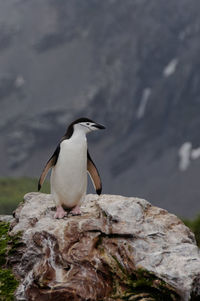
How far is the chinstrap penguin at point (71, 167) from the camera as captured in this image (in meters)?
12.0

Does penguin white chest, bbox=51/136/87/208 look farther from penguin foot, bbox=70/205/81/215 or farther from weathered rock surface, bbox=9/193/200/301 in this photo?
weathered rock surface, bbox=9/193/200/301

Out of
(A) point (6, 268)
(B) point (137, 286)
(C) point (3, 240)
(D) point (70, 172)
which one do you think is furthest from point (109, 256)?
(C) point (3, 240)

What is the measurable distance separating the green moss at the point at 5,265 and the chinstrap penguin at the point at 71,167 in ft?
3.68

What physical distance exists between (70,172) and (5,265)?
7.47 feet

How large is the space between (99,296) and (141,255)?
45.5 inches

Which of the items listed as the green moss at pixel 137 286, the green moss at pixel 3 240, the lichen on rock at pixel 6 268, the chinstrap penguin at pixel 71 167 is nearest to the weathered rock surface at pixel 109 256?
the green moss at pixel 137 286

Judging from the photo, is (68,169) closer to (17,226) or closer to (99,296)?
(17,226)

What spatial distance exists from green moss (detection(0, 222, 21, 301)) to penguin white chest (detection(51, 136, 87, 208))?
1.33 metres

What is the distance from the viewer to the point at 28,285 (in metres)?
9.84

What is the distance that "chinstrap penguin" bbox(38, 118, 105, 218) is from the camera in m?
12.0

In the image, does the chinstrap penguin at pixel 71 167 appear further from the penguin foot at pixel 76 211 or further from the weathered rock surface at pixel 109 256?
the weathered rock surface at pixel 109 256

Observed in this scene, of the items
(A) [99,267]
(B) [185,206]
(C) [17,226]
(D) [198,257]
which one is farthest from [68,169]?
(B) [185,206]

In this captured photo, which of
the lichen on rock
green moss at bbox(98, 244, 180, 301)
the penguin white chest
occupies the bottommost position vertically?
green moss at bbox(98, 244, 180, 301)

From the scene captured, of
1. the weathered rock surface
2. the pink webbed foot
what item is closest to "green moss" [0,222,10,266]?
the weathered rock surface
